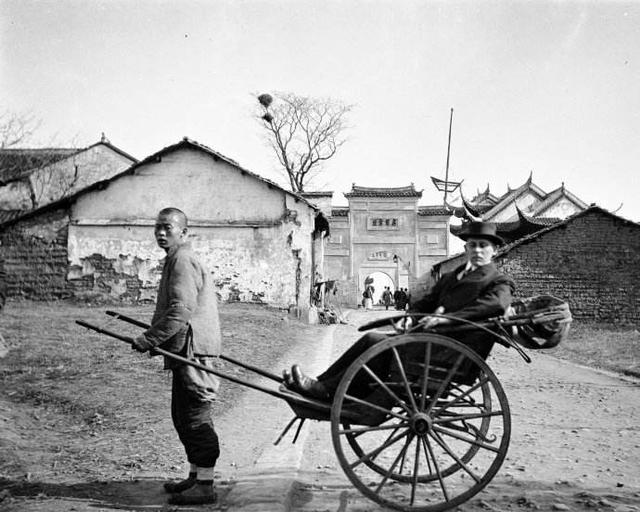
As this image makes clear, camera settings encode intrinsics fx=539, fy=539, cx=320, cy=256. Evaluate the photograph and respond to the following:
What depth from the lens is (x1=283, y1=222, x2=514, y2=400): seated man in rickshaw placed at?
3184 mm

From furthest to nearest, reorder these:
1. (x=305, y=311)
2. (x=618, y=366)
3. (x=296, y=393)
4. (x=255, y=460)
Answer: (x=305, y=311) < (x=618, y=366) < (x=255, y=460) < (x=296, y=393)

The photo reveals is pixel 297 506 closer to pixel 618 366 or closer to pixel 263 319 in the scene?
pixel 618 366

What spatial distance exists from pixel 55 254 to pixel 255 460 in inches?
618

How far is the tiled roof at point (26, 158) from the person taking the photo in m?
30.0

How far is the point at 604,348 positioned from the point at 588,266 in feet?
19.4

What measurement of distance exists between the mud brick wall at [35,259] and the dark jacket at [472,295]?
1614 cm

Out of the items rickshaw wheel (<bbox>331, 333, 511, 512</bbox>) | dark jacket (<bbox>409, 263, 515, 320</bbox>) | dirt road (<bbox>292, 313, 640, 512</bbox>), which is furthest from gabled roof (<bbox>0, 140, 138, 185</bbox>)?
rickshaw wheel (<bbox>331, 333, 511, 512</bbox>)

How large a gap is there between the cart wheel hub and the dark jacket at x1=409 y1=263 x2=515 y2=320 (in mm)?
612

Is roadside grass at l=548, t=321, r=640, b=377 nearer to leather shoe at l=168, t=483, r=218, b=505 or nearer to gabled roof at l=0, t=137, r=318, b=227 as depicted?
leather shoe at l=168, t=483, r=218, b=505

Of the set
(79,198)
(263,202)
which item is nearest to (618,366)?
(263,202)

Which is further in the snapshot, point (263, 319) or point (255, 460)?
point (263, 319)

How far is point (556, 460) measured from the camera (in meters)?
4.09

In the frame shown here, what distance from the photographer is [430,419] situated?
121 inches

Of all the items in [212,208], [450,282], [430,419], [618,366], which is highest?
[212,208]
